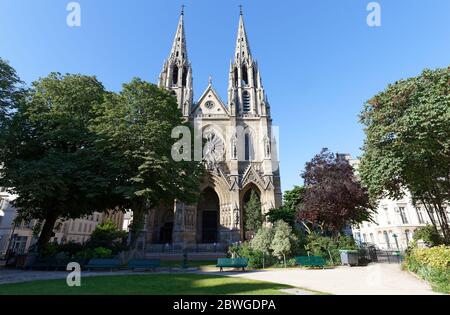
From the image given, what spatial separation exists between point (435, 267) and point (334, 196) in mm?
9211

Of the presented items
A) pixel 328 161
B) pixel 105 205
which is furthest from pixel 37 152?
pixel 328 161

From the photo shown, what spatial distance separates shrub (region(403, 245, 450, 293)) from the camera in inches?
328

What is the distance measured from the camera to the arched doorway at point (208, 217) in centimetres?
3394

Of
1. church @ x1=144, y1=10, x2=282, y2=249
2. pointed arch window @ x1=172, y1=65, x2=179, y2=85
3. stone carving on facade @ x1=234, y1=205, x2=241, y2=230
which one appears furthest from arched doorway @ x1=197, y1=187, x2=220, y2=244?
pointed arch window @ x1=172, y1=65, x2=179, y2=85

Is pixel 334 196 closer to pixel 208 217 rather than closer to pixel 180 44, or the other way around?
pixel 208 217

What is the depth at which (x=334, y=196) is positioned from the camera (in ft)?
60.8

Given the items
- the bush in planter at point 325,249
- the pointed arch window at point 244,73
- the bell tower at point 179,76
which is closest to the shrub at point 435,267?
the bush in planter at point 325,249

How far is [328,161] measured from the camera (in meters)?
21.6

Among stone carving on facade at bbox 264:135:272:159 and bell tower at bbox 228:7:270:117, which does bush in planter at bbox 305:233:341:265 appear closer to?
stone carving on facade at bbox 264:135:272:159

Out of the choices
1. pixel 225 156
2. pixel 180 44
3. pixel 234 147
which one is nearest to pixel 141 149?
pixel 234 147

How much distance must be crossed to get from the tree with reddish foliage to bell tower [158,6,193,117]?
78.7 ft

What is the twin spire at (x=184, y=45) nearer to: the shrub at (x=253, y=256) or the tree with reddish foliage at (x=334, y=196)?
the tree with reddish foliage at (x=334, y=196)
